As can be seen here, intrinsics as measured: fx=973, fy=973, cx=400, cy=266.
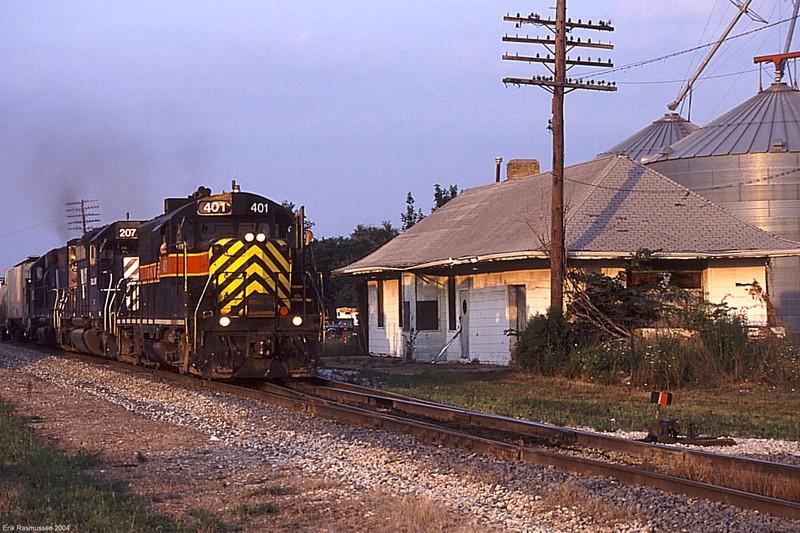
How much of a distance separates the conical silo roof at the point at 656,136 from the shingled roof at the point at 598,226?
13.5 metres

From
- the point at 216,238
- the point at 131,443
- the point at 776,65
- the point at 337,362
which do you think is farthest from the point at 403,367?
the point at 776,65

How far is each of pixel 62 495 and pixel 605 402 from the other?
10.1 m

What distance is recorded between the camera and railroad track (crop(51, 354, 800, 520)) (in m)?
7.84

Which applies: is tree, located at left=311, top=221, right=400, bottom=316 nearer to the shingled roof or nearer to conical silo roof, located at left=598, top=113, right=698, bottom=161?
conical silo roof, located at left=598, top=113, right=698, bottom=161

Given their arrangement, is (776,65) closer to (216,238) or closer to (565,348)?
(565,348)

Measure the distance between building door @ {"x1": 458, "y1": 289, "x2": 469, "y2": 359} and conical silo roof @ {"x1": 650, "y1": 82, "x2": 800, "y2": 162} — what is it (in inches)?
417

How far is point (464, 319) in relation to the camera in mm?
27797

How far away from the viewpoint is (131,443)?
11.1 m

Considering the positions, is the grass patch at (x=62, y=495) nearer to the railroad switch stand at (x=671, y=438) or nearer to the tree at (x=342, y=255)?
the railroad switch stand at (x=671, y=438)

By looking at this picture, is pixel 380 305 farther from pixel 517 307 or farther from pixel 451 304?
pixel 517 307

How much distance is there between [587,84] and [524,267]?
508 cm

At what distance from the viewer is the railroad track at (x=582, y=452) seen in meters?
7.84

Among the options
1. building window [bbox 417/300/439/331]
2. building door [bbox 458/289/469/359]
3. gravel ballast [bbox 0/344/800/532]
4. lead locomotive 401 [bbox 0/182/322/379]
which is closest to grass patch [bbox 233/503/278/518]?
gravel ballast [bbox 0/344/800/532]

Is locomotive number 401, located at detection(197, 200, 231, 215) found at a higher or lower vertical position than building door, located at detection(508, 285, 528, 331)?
higher
